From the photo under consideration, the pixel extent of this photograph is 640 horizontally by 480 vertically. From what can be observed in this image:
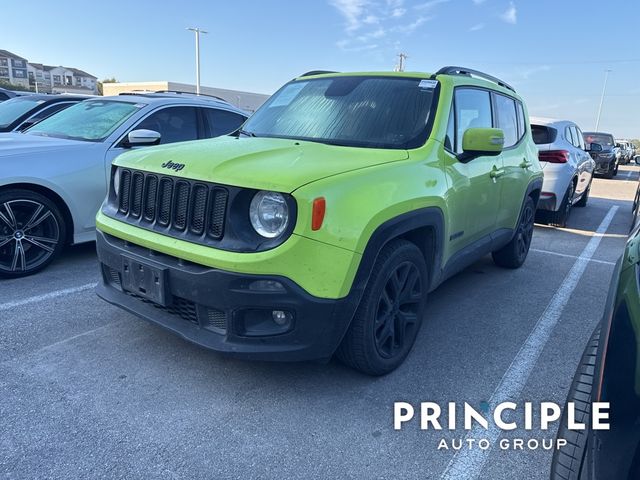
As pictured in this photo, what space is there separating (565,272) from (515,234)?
3.04ft

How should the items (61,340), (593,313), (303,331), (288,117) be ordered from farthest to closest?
(593,313)
(288,117)
(61,340)
(303,331)

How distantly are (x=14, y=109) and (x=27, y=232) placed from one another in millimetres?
4510

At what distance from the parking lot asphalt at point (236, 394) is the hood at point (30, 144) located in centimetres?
116

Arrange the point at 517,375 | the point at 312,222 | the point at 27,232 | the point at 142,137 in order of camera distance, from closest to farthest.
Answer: the point at 312,222, the point at 517,375, the point at 27,232, the point at 142,137

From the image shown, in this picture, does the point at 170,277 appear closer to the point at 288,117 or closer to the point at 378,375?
the point at 378,375

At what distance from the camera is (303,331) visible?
248 centimetres

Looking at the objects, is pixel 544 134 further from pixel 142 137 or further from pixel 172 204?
pixel 172 204

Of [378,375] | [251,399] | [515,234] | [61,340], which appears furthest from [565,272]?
[61,340]

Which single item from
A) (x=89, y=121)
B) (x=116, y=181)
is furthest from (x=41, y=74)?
(x=116, y=181)

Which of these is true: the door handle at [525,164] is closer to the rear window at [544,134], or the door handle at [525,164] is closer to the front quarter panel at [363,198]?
the front quarter panel at [363,198]

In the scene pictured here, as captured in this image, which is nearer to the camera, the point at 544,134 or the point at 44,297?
the point at 44,297

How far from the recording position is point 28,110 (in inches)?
296

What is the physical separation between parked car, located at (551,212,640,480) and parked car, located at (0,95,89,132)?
24.3 feet

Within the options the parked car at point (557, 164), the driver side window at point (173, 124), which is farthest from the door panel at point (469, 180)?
the parked car at point (557, 164)
